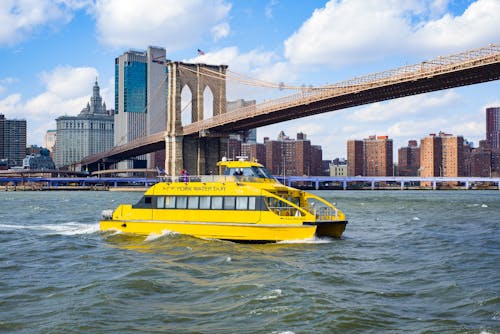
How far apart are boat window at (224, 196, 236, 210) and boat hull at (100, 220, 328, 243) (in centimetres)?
66

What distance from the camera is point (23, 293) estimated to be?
554 inches

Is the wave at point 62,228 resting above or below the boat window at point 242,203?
below

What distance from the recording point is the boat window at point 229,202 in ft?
73.5

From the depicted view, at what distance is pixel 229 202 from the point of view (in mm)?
22516

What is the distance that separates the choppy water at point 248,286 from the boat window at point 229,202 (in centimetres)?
141

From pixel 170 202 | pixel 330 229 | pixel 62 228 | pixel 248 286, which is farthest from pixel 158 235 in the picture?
pixel 248 286

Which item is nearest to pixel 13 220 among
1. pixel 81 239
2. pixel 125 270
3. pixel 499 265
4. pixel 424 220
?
pixel 81 239

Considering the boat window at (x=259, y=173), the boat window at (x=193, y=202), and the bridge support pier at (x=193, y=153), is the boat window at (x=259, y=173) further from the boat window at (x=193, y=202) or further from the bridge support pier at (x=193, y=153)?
the bridge support pier at (x=193, y=153)

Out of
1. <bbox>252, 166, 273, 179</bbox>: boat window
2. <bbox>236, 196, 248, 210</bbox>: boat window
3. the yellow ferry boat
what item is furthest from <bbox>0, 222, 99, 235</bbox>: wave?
<bbox>252, 166, 273, 179</bbox>: boat window

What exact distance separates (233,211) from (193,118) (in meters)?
71.7

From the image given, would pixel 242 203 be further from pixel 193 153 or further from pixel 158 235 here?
pixel 193 153

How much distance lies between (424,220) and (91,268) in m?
23.2

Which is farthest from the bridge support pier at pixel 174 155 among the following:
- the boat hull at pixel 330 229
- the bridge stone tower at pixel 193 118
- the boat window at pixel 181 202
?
the boat hull at pixel 330 229

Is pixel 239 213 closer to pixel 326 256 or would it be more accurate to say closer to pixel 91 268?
pixel 326 256
